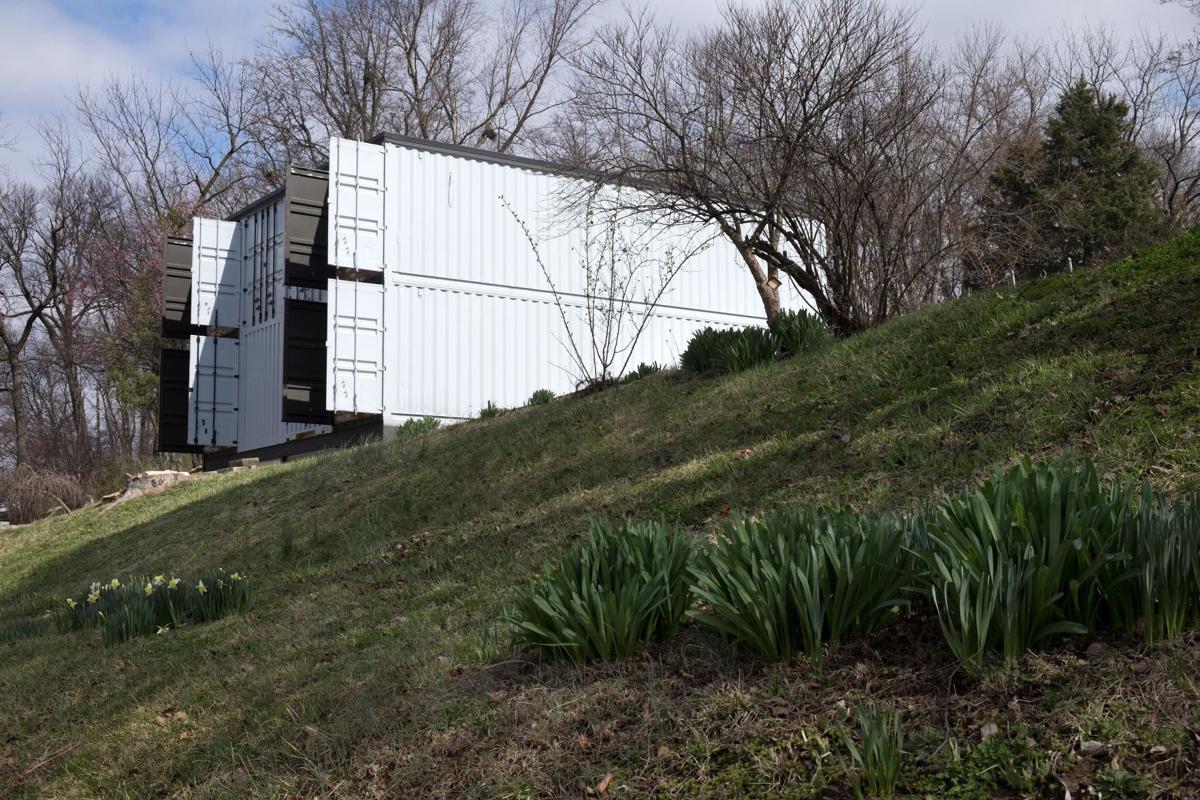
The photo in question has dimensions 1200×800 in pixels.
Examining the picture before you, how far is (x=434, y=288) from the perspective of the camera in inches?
621

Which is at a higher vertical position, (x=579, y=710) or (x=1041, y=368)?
(x=1041, y=368)

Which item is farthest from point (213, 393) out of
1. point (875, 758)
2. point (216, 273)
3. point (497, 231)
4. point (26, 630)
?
point (875, 758)

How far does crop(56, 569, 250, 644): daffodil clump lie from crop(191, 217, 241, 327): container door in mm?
11880

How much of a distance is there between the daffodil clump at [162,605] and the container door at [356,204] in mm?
8300

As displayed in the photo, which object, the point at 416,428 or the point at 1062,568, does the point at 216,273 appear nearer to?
the point at 416,428

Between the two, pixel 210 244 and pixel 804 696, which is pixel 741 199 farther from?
pixel 210 244

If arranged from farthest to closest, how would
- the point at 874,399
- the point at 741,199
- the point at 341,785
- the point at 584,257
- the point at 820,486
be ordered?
the point at 584,257 < the point at 741,199 < the point at 874,399 < the point at 820,486 < the point at 341,785

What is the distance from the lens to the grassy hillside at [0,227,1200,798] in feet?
9.85

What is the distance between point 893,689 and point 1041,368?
3956mm

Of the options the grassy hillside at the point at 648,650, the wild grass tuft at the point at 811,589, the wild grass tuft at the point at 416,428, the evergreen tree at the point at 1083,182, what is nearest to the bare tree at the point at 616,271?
the wild grass tuft at the point at 416,428

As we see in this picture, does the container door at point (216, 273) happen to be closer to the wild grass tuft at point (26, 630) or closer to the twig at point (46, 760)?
the wild grass tuft at point (26, 630)

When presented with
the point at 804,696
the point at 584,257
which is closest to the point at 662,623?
the point at 804,696

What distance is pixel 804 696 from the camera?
3307 mm

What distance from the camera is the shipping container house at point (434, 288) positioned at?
15039mm
